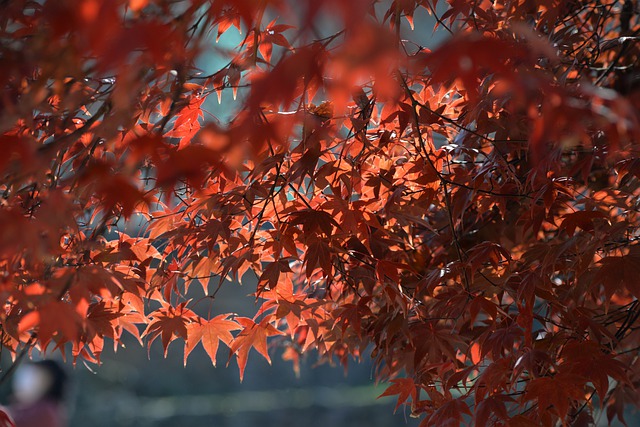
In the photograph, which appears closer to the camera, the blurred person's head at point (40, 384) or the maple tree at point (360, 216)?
the maple tree at point (360, 216)

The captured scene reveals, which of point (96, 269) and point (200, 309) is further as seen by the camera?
point (200, 309)

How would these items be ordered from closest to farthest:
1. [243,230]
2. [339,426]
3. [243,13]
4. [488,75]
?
[243,13], [488,75], [243,230], [339,426]

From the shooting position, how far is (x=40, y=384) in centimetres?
234

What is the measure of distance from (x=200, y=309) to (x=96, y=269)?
17.7ft

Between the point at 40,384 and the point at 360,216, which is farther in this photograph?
the point at 40,384

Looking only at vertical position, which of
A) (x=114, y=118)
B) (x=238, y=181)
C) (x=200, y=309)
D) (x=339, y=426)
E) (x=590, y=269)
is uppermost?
(x=200, y=309)

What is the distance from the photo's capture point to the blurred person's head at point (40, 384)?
91.8 inches

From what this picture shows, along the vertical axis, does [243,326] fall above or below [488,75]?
below

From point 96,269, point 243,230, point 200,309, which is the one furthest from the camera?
point 200,309

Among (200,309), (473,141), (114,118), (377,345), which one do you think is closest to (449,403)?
(377,345)

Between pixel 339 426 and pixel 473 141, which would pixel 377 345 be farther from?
pixel 339 426

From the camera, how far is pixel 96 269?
820 mm

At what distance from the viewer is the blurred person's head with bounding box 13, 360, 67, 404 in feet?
7.65

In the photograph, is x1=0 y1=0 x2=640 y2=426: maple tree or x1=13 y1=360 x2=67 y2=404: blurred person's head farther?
x1=13 y1=360 x2=67 y2=404: blurred person's head
